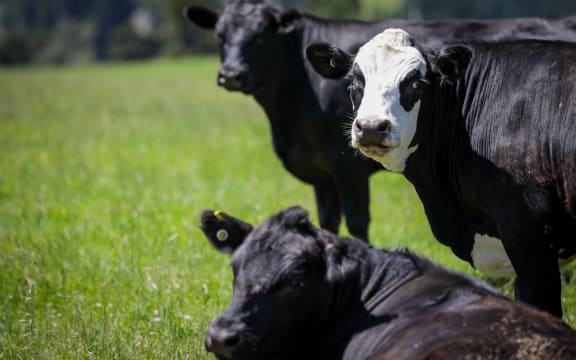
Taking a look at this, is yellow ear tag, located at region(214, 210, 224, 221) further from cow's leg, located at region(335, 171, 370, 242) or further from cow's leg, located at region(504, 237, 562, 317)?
cow's leg, located at region(335, 171, 370, 242)

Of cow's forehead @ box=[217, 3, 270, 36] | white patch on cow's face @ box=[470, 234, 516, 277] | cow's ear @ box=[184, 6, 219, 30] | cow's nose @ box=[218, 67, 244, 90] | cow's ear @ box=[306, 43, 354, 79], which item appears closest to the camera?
white patch on cow's face @ box=[470, 234, 516, 277]

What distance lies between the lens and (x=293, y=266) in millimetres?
4195

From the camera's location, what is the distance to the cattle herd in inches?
159

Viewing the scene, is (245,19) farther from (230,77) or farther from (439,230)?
(439,230)

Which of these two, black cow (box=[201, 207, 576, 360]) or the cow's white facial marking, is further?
the cow's white facial marking

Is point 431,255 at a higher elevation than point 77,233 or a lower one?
higher

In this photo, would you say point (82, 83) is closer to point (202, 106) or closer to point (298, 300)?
point (202, 106)

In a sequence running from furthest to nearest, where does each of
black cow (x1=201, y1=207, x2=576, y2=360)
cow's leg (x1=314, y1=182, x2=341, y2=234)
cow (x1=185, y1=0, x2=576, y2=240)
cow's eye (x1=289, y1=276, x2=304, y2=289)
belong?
1. cow's leg (x1=314, y1=182, x2=341, y2=234)
2. cow (x1=185, y1=0, x2=576, y2=240)
3. cow's eye (x1=289, y1=276, x2=304, y2=289)
4. black cow (x1=201, y1=207, x2=576, y2=360)

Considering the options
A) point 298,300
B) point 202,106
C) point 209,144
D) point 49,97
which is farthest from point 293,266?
point 49,97

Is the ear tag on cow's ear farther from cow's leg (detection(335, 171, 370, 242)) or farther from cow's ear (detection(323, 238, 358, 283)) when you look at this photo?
cow's leg (detection(335, 171, 370, 242))

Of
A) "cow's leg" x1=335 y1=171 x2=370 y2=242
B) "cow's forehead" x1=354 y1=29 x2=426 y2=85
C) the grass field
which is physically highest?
"cow's forehead" x1=354 y1=29 x2=426 y2=85

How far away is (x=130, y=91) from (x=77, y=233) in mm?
24651

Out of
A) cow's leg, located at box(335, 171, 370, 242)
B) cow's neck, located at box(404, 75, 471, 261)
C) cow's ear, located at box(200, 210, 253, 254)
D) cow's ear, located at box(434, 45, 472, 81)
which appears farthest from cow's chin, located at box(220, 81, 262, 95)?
cow's ear, located at box(200, 210, 253, 254)

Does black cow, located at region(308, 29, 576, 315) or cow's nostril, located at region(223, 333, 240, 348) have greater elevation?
black cow, located at region(308, 29, 576, 315)
